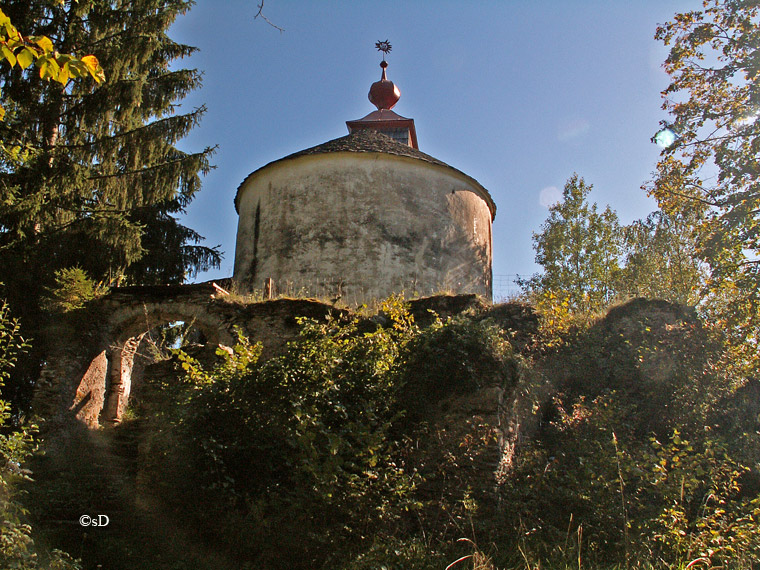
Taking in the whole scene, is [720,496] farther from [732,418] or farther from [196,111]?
[196,111]

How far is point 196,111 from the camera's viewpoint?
14.0m

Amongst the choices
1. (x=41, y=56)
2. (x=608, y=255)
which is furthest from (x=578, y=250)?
(x=41, y=56)

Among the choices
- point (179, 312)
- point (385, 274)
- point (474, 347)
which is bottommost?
point (474, 347)

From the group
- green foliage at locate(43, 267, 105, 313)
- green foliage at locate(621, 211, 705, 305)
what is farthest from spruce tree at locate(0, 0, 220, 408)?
green foliage at locate(621, 211, 705, 305)

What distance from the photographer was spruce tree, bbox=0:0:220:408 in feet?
41.2

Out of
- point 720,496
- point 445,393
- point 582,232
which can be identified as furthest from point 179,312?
point 582,232

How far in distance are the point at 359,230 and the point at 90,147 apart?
564 centimetres

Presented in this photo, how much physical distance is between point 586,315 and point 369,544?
691 cm

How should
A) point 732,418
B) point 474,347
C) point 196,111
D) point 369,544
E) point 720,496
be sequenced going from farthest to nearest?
point 196,111 → point 732,418 → point 474,347 → point 720,496 → point 369,544

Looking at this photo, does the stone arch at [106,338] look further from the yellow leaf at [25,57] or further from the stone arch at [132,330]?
the yellow leaf at [25,57]

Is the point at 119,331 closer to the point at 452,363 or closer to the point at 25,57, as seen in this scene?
the point at 452,363

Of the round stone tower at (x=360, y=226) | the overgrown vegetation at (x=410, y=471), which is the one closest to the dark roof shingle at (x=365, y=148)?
the round stone tower at (x=360, y=226)

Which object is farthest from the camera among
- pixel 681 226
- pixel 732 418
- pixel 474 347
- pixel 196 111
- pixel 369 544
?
pixel 681 226

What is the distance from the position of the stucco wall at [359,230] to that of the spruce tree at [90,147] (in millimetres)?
2031
